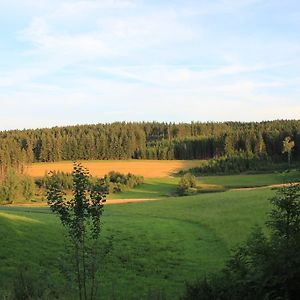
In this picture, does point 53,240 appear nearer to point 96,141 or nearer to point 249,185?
point 249,185

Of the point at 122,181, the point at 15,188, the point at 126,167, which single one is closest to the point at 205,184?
the point at 122,181

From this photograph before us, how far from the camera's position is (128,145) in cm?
15238

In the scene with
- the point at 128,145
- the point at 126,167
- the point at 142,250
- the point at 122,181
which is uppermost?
the point at 128,145

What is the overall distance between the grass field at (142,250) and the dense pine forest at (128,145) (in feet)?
294

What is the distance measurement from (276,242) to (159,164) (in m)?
124

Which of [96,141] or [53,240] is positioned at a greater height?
[96,141]

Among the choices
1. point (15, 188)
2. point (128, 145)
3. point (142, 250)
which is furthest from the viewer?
point (128, 145)

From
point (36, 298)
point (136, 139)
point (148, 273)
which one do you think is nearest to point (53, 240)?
point (148, 273)

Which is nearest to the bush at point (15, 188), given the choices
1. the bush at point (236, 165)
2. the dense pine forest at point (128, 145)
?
the dense pine forest at point (128, 145)

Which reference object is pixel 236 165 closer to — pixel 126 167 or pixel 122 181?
pixel 126 167

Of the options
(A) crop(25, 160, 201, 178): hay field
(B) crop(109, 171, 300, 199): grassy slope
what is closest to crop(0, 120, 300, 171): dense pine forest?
(A) crop(25, 160, 201, 178): hay field

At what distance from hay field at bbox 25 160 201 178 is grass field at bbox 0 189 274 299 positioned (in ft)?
260

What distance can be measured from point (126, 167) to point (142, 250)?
100024mm

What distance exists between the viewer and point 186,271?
2311 centimetres
